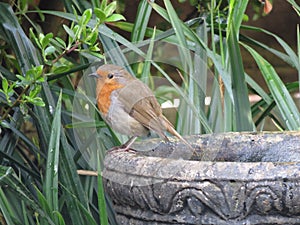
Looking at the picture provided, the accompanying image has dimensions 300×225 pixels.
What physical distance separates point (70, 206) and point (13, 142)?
15.6 inches

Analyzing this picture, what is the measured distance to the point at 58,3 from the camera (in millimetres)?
2391

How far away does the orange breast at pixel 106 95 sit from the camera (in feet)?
4.66

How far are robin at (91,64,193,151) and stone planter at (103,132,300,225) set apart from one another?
0.15 metres

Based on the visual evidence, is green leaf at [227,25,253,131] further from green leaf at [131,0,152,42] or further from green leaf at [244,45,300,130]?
green leaf at [131,0,152,42]

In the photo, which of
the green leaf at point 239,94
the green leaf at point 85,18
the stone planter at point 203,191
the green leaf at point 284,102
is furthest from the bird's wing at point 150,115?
the green leaf at point 284,102

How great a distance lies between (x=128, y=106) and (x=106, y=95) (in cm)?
7

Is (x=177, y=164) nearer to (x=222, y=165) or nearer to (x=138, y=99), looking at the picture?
(x=222, y=165)

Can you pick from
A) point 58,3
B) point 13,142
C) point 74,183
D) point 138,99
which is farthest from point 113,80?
point 58,3

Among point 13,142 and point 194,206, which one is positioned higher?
point 194,206

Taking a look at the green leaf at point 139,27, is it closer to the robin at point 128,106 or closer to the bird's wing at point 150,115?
the robin at point 128,106

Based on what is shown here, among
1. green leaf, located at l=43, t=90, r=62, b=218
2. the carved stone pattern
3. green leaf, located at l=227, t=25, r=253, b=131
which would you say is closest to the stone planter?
the carved stone pattern

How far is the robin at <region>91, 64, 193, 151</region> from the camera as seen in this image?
135cm

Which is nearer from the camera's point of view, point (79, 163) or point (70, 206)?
point (70, 206)

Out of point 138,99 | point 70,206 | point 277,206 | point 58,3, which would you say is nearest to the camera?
point 277,206
